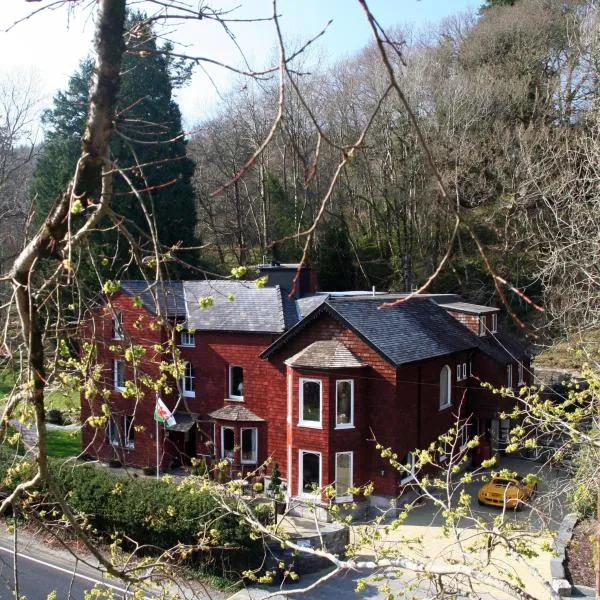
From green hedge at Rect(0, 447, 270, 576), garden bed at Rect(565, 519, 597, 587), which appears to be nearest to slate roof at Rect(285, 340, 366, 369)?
green hedge at Rect(0, 447, 270, 576)

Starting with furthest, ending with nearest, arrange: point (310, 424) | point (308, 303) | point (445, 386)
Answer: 1. point (308, 303)
2. point (445, 386)
3. point (310, 424)

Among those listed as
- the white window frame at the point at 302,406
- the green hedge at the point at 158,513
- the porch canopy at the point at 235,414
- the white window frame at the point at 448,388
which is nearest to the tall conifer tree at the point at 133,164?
the porch canopy at the point at 235,414

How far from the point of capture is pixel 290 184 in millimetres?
34656

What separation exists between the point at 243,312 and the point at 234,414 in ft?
11.1

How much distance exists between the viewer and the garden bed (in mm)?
13078

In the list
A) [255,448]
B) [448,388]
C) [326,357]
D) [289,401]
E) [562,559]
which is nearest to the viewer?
[562,559]

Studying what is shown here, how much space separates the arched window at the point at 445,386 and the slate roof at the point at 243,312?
16.9 feet

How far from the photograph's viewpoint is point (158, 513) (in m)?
14.4

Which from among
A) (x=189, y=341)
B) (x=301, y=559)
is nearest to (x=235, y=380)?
(x=189, y=341)

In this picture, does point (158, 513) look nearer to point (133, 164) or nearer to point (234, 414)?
point (234, 414)

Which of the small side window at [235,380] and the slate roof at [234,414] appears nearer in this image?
the slate roof at [234,414]

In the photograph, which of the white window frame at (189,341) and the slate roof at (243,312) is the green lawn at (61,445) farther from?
the slate roof at (243,312)

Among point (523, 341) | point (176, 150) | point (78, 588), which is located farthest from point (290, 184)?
point (78, 588)

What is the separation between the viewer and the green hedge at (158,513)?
14.1 metres
